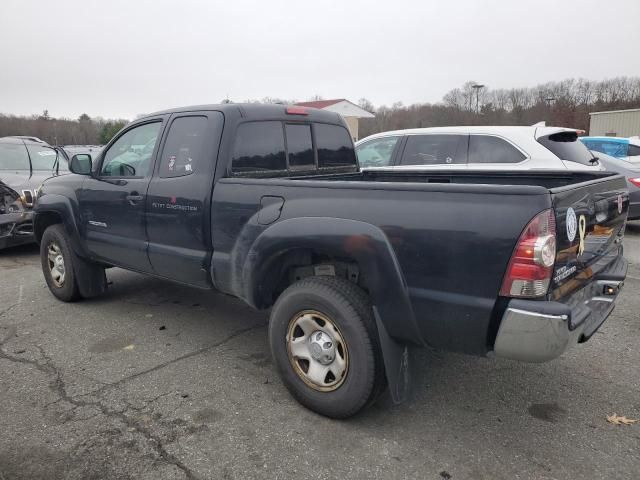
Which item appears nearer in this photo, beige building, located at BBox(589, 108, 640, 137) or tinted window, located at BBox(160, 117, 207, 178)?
tinted window, located at BBox(160, 117, 207, 178)

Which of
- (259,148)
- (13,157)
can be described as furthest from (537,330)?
(13,157)

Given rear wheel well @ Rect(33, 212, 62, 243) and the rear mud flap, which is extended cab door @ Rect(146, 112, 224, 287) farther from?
rear wheel well @ Rect(33, 212, 62, 243)

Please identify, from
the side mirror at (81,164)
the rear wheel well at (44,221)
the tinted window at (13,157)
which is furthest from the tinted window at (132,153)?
the tinted window at (13,157)

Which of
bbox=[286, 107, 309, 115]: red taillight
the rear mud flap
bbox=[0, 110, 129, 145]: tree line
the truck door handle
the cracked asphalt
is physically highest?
bbox=[0, 110, 129, 145]: tree line

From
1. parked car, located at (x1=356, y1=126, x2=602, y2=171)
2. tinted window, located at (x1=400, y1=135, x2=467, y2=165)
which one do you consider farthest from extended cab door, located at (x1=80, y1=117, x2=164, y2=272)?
tinted window, located at (x1=400, y1=135, x2=467, y2=165)

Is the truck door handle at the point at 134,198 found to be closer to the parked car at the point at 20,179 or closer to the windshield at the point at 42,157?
the parked car at the point at 20,179

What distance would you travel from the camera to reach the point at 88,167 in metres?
4.65

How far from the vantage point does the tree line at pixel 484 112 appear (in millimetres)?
42969

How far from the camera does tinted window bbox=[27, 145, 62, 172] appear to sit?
9.05 m

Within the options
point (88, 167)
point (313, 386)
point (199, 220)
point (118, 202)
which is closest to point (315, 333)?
point (313, 386)

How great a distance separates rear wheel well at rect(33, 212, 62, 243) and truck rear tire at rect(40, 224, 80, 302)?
0.09 meters

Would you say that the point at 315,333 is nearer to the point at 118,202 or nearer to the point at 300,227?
the point at 300,227

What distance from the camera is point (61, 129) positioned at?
2035 inches

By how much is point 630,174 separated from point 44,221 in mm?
9028
